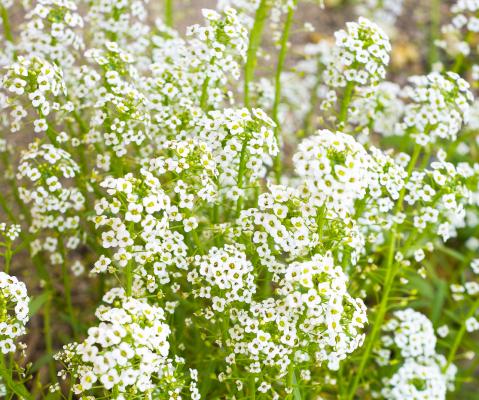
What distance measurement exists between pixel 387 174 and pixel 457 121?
962 millimetres

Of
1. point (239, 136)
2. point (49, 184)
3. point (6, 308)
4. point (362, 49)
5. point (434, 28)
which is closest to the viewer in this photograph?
point (6, 308)

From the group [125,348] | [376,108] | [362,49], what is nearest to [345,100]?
[362,49]

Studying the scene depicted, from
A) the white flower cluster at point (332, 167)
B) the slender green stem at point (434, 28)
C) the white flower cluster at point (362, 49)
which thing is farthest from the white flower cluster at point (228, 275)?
the slender green stem at point (434, 28)

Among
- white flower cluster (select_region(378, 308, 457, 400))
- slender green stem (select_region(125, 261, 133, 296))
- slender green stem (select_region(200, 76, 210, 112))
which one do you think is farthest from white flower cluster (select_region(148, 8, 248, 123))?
white flower cluster (select_region(378, 308, 457, 400))

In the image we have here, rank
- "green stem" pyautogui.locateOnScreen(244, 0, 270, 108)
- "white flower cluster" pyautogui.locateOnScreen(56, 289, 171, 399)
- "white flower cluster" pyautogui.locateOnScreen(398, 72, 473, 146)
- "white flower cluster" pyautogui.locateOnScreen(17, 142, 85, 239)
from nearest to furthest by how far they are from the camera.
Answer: "white flower cluster" pyautogui.locateOnScreen(56, 289, 171, 399), "white flower cluster" pyautogui.locateOnScreen(17, 142, 85, 239), "white flower cluster" pyautogui.locateOnScreen(398, 72, 473, 146), "green stem" pyautogui.locateOnScreen(244, 0, 270, 108)

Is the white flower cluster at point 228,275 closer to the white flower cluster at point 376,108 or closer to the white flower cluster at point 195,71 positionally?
the white flower cluster at point 195,71

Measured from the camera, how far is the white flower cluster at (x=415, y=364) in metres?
4.77

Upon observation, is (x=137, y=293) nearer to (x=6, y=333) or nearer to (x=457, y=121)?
(x=6, y=333)

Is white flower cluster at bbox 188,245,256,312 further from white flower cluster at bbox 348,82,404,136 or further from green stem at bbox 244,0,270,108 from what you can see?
Answer: green stem at bbox 244,0,270,108

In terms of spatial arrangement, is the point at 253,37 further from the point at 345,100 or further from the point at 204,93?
the point at 345,100

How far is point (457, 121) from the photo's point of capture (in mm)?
4711

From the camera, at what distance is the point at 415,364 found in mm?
4906

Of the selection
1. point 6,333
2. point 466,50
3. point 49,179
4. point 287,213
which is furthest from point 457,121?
point 6,333

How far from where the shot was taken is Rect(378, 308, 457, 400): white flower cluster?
188 inches
